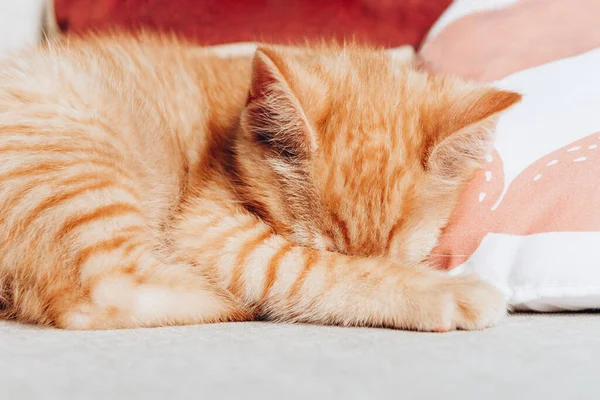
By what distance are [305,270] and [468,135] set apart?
0.39 metres

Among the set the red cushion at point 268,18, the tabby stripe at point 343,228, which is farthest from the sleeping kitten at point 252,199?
the red cushion at point 268,18

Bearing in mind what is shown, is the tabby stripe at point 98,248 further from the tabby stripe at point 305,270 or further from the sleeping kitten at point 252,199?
the tabby stripe at point 305,270

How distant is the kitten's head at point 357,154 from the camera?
117 cm

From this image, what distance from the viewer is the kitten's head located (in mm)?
1169

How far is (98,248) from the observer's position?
3.69 feet

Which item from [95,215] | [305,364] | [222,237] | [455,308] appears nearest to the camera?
[305,364]

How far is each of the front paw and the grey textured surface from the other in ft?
0.10

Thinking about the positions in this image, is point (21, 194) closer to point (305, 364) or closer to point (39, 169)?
point (39, 169)

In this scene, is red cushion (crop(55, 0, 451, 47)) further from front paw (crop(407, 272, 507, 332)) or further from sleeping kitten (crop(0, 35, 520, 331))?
front paw (crop(407, 272, 507, 332))

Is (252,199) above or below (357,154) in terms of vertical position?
below

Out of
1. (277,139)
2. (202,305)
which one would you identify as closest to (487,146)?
(277,139)

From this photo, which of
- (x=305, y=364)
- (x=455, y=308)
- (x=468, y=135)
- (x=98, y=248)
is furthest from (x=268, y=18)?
(x=305, y=364)

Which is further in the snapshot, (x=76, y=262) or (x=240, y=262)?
(x=240, y=262)

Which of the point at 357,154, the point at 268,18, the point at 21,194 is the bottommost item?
the point at 21,194
